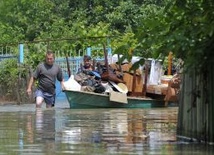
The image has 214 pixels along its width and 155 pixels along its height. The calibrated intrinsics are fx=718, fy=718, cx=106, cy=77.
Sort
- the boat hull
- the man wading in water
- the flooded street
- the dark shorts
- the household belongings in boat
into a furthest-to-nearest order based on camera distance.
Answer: the household belongings in boat
the boat hull
the dark shorts
the man wading in water
the flooded street

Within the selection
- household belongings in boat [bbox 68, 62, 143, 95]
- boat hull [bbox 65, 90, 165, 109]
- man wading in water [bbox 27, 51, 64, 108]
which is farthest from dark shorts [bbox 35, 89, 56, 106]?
household belongings in boat [bbox 68, 62, 143, 95]

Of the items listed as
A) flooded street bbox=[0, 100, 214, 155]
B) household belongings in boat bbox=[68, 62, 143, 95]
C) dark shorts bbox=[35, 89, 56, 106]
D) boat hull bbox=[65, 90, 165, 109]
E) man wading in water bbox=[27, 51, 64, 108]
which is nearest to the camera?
flooded street bbox=[0, 100, 214, 155]

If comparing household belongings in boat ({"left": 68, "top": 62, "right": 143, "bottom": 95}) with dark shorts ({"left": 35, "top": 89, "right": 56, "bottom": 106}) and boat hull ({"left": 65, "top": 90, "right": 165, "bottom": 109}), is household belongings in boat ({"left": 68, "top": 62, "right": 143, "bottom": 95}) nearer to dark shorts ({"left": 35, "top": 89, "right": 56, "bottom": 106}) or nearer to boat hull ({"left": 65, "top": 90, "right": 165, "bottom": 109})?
boat hull ({"left": 65, "top": 90, "right": 165, "bottom": 109})

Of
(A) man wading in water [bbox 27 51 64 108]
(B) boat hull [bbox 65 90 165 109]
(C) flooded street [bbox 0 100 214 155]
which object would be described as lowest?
(C) flooded street [bbox 0 100 214 155]

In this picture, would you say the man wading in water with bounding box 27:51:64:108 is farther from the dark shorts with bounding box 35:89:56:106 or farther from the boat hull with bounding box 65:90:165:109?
the boat hull with bounding box 65:90:165:109

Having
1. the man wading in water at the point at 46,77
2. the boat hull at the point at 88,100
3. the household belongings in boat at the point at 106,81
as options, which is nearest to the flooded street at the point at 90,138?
the man wading in water at the point at 46,77

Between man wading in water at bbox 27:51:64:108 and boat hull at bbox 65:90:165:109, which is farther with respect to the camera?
boat hull at bbox 65:90:165:109

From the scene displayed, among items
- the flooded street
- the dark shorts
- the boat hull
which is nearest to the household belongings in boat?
the boat hull

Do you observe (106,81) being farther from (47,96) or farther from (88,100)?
(47,96)

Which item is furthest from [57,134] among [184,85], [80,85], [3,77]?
[3,77]

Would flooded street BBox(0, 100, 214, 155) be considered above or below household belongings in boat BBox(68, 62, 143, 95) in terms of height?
below

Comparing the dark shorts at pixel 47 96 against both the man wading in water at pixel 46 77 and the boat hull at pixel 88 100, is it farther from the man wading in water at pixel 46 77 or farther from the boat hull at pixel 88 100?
the boat hull at pixel 88 100

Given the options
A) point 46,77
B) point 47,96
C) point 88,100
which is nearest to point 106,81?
point 88,100

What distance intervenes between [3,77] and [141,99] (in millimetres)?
8283
